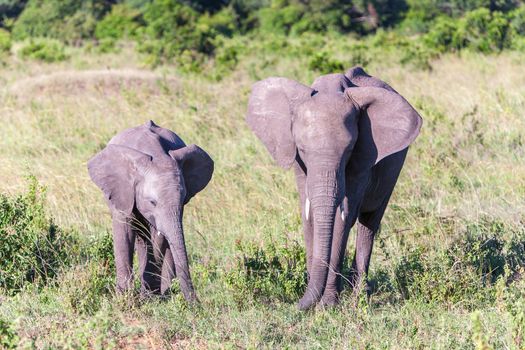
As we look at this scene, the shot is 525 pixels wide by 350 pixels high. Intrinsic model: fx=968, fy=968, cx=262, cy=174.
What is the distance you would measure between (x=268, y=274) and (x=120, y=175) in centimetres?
123

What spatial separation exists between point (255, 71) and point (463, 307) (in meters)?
11.0

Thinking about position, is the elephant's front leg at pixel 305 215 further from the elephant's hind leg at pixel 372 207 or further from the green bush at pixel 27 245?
the green bush at pixel 27 245

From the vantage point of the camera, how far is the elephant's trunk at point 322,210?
5.85m

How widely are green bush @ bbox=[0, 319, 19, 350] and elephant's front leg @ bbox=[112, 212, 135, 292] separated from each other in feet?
4.93

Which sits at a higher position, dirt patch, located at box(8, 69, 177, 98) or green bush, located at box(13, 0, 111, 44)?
dirt patch, located at box(8, 69, 177, 98)

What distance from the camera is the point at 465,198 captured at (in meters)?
9.15

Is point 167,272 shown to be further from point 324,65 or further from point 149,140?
point 324,65

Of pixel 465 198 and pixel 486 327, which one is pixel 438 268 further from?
pixel 465 198

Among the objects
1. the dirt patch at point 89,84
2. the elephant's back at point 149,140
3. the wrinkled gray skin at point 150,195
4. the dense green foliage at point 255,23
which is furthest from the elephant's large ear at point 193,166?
the dense green foliage at point 255,23

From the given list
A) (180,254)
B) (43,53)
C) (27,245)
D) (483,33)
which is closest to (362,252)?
(180,254)

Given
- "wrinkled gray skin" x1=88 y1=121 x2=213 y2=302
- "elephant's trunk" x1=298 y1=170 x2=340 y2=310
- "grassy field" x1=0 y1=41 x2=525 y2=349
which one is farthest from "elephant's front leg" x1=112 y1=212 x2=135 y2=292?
"elephant's trunk" x1=298 y1=170 x2=340 y2=310

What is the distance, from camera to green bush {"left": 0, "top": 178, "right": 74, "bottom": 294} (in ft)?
22.5

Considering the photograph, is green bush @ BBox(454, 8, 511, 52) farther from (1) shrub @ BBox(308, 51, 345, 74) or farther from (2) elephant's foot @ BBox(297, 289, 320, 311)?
(2) elephant's foot @ BBox(297, 289, 320, 311)

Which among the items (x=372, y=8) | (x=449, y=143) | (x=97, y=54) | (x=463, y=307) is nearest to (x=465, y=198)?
(x=449, y=143)
